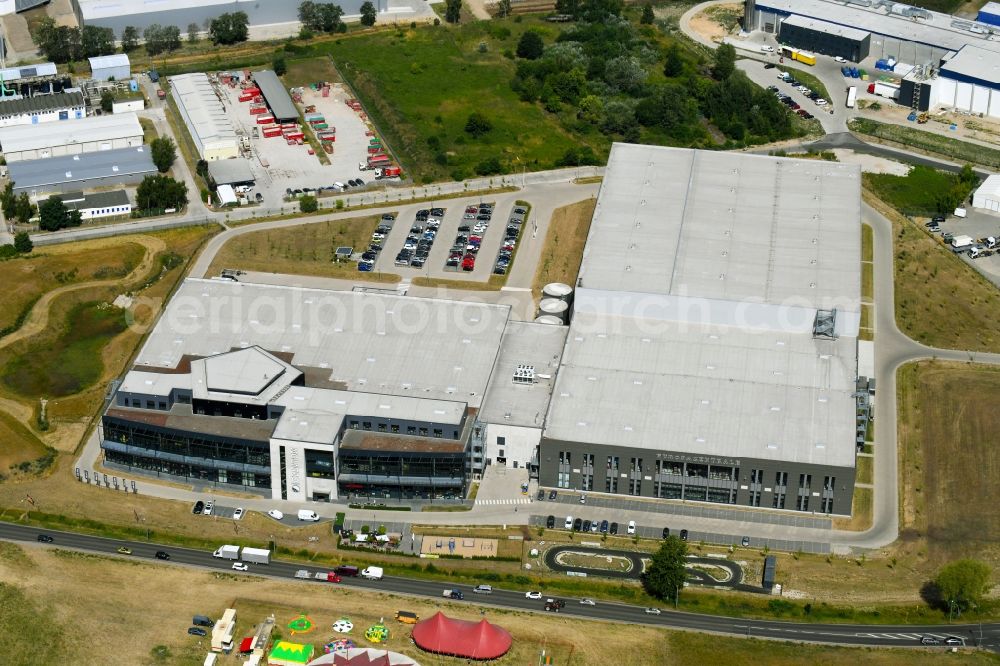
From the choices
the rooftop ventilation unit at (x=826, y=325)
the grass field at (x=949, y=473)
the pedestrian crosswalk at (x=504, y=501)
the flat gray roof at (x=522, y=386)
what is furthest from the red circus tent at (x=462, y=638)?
the rooftop ventilation unit at (x=826, y=325)

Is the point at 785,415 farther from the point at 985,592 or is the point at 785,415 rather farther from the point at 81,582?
the point at 81,582

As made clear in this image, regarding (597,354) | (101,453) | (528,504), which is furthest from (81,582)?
(597,354)

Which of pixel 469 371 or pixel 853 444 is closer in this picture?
pixel 853 444

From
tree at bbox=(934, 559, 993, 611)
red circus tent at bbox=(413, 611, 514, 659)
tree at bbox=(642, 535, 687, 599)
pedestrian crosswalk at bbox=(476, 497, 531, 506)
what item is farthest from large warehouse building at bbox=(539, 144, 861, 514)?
red circus tent at bbox=(413, 611, 514, 659)

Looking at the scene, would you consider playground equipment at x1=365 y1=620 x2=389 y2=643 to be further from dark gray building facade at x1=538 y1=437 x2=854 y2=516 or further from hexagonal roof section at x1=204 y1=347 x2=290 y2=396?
hexagonal roof section at x1=204 y1=347 x2=290 y2=396

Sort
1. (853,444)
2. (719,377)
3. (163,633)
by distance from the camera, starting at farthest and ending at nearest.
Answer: (719,377) → (853,444) → (163,633)

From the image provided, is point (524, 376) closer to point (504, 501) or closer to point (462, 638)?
point (504, 501)
